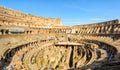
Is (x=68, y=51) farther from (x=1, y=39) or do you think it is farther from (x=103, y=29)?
(x=103, y=29)

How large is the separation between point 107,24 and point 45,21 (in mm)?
30056

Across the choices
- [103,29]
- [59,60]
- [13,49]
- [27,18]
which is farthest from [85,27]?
[13,49]

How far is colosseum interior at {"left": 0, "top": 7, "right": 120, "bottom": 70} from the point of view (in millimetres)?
20697

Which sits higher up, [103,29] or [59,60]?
[103,29]

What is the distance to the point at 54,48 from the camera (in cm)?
4275

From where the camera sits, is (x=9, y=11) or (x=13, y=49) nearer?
(x=13, y=49)

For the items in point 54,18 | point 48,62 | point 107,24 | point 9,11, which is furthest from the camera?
point 54,18

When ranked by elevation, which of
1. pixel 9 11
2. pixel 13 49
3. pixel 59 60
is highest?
pixel 9 11

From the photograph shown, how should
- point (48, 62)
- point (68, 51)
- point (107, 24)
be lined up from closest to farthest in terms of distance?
point (48, 62)
point (68, 51)
point (107, 24)

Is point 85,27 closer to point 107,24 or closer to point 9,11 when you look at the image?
point 107,24

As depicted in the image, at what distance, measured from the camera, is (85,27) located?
249 feet

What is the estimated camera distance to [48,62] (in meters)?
33.0

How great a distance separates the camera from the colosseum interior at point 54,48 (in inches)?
815

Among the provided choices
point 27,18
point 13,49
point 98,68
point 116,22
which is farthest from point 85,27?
point 98,68
